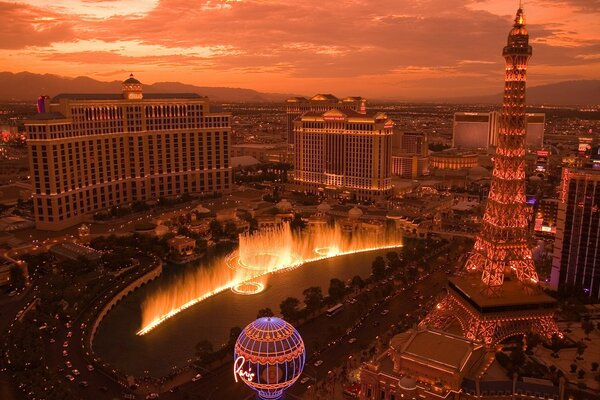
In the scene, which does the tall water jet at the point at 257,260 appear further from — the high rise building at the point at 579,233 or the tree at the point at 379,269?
the high rise building at the point at 579,233

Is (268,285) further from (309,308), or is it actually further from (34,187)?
(34,187)

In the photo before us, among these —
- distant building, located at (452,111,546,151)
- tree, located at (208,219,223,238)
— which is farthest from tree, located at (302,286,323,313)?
distant building, located at (452,111,546,151)

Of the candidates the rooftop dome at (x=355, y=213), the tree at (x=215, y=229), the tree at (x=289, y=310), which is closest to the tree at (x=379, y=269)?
the tree at (x=289, y=310)

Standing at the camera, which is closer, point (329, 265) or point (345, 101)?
point (329, 265)

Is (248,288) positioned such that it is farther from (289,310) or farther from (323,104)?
(323,104)

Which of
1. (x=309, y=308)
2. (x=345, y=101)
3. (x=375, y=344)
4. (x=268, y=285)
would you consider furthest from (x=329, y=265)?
(x=345, y=101)

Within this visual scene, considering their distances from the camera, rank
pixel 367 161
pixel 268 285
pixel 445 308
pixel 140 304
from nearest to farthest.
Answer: pixel 445 308
pixel 140 304
pixel 268 285
pixel 367 161
